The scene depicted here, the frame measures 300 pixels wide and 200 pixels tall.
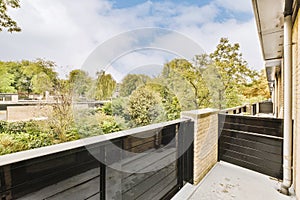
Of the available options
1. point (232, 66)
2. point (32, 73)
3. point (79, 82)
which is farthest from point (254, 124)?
point (232, 66)

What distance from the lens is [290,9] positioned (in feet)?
8.01

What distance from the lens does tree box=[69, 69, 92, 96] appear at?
6273mm

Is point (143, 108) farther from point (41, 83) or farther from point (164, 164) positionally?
point (41, 83)

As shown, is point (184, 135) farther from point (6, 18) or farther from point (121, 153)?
point (6, 18)

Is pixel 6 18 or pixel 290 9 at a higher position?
pixel 6 18

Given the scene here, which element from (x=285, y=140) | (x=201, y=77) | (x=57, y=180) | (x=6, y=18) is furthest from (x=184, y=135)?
(x=201, y=77)

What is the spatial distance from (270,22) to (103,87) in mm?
5595

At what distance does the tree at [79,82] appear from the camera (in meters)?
6.27

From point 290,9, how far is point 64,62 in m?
7.41

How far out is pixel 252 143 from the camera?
3455mm

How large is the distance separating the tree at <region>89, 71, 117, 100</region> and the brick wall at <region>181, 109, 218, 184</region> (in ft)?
13.5

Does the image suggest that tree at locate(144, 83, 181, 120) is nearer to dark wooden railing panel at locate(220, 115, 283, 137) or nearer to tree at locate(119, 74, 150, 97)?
tree at locate(119, 74, 150, 97)

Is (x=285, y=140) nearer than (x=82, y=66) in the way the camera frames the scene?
Yes

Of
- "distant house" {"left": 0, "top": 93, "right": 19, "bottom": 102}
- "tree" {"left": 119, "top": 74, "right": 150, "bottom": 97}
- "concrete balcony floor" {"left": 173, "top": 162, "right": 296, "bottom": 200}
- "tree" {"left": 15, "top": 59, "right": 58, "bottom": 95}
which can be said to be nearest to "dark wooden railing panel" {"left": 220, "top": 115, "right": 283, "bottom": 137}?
"concrete balcony floor" {"left": 173, "top": 162, "right": 296, "bottom": 200}
